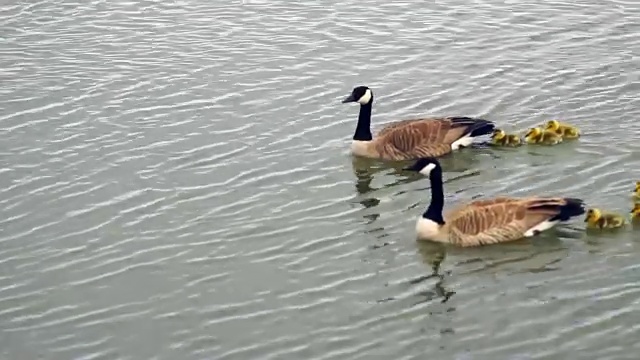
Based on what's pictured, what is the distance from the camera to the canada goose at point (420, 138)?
13.8 meters

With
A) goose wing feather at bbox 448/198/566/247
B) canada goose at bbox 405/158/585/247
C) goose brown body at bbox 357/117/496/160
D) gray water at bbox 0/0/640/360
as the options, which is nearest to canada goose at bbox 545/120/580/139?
gray water at bbox 0/0/640/360

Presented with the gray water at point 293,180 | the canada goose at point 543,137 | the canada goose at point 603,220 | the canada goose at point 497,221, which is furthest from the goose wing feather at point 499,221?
the canada goose at point 543,137

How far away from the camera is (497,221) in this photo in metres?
11.6

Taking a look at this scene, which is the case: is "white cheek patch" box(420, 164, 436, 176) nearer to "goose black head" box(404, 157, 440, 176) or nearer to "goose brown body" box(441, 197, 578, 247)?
"goose black head" box(404, 157, 440, 176)

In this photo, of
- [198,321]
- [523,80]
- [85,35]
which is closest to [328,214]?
[198,321]

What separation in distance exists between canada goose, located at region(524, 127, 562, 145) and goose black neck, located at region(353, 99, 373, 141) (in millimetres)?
1697

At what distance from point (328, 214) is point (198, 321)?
251cm

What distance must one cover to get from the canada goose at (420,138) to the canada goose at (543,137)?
0.46 meters

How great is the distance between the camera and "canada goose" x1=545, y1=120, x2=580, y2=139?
13671mm

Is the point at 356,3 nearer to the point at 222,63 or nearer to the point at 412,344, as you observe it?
the point at 222,63

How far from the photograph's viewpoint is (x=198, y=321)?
10.2 metres

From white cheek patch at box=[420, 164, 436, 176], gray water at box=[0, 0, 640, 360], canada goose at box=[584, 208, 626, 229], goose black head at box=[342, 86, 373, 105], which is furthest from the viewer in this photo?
goose black head at box=[342, 86, 373, 105]

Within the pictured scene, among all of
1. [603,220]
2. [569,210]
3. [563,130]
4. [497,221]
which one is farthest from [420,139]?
[603,220]

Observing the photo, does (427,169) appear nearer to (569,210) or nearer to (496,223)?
(496,223)
